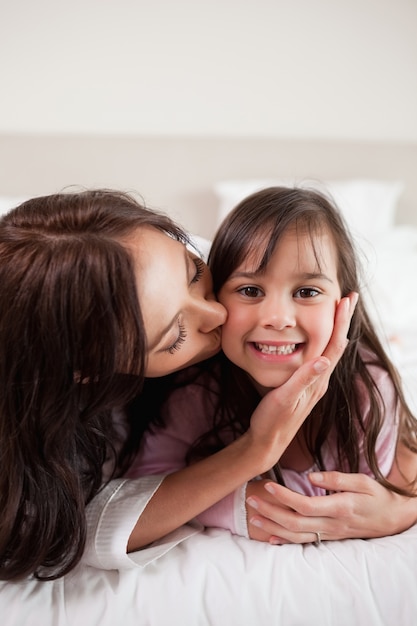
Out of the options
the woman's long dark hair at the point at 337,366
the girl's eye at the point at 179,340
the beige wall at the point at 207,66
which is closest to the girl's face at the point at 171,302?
the girl's eye at the point at 179,340

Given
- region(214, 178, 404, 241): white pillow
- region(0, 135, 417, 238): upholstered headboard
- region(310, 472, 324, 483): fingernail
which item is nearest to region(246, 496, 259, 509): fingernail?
region(310, 472, 324, 483): fingernail

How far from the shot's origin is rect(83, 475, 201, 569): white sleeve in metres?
0.98

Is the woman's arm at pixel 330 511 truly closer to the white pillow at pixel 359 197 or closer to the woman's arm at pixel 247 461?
the woman's arm at pixel 247 461

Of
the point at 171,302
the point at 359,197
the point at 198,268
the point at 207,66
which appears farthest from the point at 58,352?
the point at 207,66

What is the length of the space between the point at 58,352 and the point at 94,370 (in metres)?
0.06

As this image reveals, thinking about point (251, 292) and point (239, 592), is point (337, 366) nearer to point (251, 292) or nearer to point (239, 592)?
point (251, 292)

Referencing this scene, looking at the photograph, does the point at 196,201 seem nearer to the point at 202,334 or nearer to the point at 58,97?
the point at 58,97

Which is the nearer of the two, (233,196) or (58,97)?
(233,196)

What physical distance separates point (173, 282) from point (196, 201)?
5.03 ft

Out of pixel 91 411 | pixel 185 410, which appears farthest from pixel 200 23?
pixel 91 411

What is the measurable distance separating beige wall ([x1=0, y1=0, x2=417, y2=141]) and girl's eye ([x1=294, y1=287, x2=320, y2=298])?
62.7 inches

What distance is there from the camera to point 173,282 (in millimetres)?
902

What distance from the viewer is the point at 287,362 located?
1017 mm

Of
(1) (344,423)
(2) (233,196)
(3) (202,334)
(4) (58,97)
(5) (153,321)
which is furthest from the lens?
(4) (58,97)
